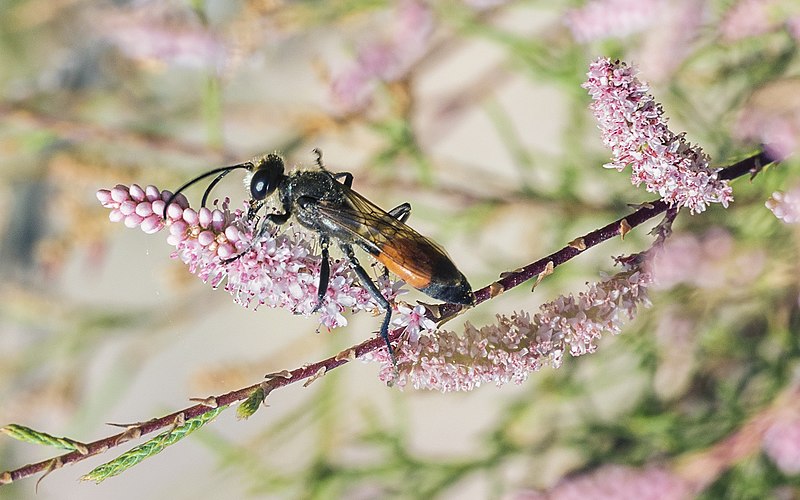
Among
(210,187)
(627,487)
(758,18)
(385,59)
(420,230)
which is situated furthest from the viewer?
(385,59)

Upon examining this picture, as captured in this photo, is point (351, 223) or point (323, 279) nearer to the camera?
point (323, 279)

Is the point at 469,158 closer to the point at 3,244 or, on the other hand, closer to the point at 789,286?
the point at 789,286

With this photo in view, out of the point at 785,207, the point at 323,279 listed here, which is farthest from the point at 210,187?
the point at 785,207

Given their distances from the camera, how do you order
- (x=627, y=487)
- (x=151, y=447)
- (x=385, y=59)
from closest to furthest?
(x=151, y=447)
(x=627, y=487)
(x=385, y=59)

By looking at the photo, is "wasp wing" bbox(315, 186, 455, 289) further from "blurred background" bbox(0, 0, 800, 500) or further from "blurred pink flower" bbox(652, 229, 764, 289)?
"blurred pink flower" bbox(652, 229, 764, 289)

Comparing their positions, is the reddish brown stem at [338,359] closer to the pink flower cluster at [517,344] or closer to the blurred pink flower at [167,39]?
the pink flower cluster at [517,344]

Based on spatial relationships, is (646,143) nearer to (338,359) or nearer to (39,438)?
(338,359)

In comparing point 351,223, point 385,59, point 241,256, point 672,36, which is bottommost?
point 241,256

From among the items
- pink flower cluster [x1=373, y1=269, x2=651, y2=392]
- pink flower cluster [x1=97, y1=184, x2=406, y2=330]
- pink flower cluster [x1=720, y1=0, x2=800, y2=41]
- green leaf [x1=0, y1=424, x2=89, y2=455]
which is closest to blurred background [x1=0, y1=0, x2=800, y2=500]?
pink flower cluster [x1=720, y1=0, x2=800, y2=41]
